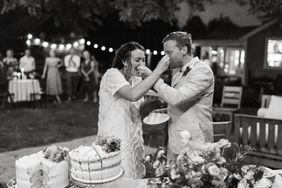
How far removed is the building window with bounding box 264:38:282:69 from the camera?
18.7m

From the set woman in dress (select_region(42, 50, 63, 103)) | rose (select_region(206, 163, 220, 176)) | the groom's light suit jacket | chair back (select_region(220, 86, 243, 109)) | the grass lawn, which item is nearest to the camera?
rose (select_region(206, 163, 220, 176))

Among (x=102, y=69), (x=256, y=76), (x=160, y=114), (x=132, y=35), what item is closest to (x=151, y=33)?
(x=132, y=35)

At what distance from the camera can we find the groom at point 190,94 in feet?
9.34

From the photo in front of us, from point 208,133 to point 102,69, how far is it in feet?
71.4

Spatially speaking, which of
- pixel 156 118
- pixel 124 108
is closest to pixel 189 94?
pixel 156 118

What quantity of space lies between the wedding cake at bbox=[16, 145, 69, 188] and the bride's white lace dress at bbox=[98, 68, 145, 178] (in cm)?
74

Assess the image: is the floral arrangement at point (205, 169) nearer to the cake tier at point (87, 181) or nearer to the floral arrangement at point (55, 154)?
the cake tier at point (87, 181)

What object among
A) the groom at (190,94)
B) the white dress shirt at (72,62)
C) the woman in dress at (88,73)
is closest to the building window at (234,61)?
the woman in dress at (88,73)

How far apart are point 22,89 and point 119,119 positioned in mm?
9282

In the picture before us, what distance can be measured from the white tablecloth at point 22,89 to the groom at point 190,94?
930cm

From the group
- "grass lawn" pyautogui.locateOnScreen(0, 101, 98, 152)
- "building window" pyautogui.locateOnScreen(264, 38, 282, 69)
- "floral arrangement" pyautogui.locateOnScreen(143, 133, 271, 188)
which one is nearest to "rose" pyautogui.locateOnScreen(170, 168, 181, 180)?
"floral arrangement" pyautogui.locateOnScreen(143, 133, 271, 188)

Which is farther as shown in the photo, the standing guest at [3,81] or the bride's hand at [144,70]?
the standing guest at [3,81]

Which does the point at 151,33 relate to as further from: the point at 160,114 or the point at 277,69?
the point at 160,114

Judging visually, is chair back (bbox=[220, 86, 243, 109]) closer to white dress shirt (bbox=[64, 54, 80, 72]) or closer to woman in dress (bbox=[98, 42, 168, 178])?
white dress shirt (bbox=[64, 54, 80, 72])
